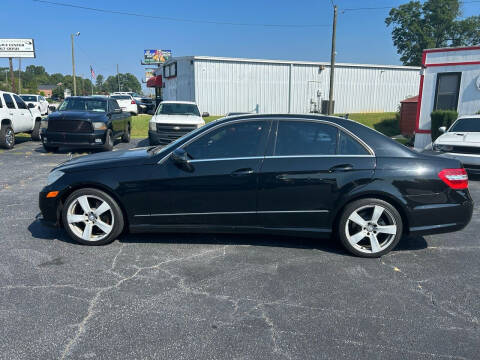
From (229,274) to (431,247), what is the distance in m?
2.67

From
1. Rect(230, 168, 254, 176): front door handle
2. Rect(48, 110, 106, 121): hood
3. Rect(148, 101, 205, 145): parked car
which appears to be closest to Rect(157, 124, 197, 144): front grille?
Rect(148, 101, 205, 145): parked car

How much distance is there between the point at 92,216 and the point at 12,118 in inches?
427

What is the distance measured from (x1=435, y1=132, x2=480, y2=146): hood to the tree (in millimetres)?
58141

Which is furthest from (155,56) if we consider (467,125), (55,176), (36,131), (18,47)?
(55,176)

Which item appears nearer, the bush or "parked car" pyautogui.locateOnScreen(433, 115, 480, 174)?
"parked car" pyautogui.locateOnScreen(433, 115, 480, 174)

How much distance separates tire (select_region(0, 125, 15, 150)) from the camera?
12.7m

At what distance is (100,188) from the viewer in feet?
14.8

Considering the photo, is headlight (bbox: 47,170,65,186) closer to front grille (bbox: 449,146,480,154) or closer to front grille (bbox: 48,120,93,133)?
front grille (bbox: 48,120,93,133)

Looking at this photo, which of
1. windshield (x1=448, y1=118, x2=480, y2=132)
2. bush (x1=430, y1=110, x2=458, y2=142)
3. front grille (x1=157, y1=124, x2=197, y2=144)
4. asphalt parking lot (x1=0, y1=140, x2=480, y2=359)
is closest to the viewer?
asphalt parking lot (x1=0, y1=140, x2=480, y2=359)

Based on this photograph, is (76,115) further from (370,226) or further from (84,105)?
(370,226)

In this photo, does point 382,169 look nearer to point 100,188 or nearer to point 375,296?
point 375,296

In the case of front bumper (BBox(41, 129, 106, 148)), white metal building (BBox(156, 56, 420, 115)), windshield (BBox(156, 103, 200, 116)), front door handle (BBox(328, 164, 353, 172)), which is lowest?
front bumper (BBox(41, 129, 106, 148))

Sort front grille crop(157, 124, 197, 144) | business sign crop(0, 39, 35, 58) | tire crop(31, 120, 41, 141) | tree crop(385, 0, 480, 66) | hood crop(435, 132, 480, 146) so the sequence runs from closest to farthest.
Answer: hood crop(435, 132, 480, 146) → front grille crop(157, 124, 197, 144) → tire crop(31, 120, 41, 141) → business sign crop(0, 39, 35, 58) → tree crop(385, 0, 480, 66)

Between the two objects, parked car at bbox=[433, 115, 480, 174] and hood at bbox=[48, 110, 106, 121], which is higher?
hood at bbox=[48, 110, 106, 121]
